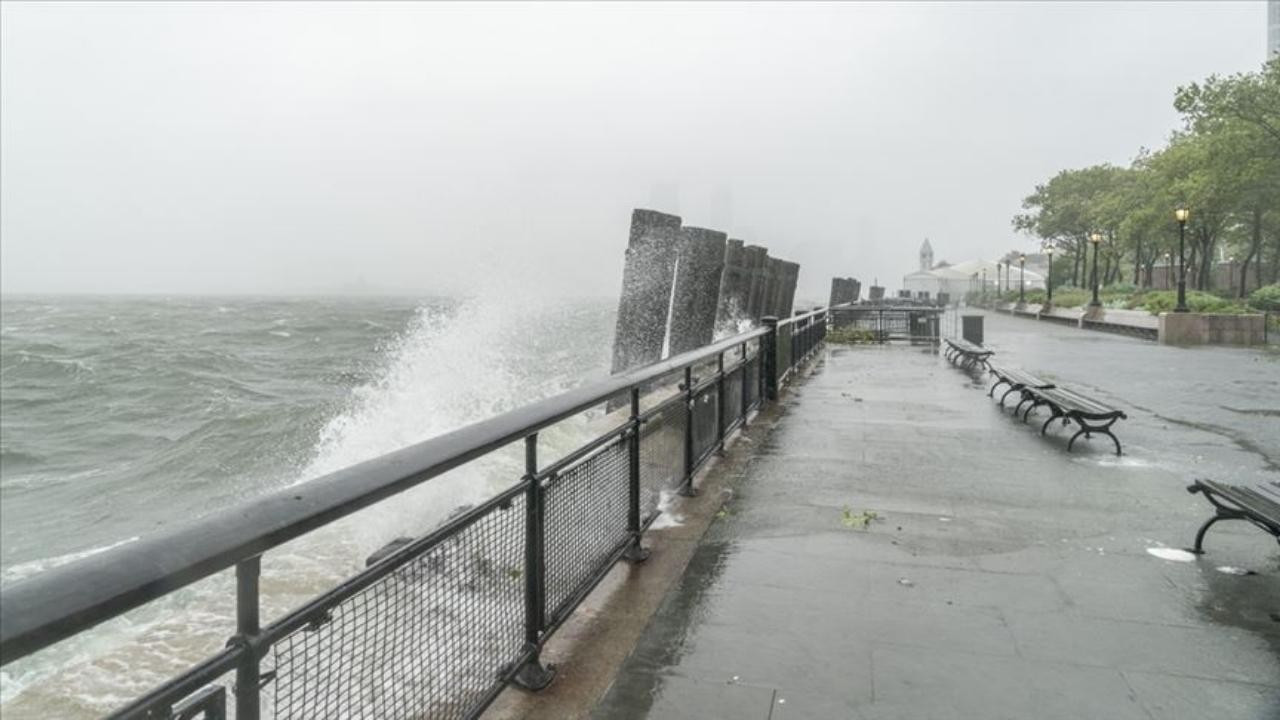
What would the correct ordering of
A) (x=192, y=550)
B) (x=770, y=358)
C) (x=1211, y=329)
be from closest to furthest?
1. (x=192, y=550)
2. (x=770, y=358)
3. (x=1211, y=329)

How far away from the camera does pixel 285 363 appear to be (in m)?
33.8

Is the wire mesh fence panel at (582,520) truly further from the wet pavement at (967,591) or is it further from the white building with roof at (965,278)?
the white building with roof at (965,278)

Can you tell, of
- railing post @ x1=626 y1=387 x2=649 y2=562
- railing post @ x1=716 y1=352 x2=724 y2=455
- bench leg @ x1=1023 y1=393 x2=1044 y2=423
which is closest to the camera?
railing post @ x1=626 y1=387 x2=649 y2=562

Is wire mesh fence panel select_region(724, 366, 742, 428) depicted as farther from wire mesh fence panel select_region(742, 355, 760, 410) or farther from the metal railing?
the metal railing

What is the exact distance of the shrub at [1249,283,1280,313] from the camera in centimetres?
2994

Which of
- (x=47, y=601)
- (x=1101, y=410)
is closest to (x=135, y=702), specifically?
(x=47, y=601)

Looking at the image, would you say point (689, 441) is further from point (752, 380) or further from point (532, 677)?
point (752, 380)

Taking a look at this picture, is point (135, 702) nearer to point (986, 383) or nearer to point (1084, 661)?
point (1084, 661)

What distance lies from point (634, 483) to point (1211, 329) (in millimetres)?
24759

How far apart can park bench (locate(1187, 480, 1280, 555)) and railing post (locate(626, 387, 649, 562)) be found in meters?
3.25

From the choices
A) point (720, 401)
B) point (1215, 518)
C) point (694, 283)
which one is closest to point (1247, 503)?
point (1215, 518)

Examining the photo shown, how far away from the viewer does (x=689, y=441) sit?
586 cm

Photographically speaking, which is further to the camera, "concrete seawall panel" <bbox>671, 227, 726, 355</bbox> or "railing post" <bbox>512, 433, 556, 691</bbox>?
"concrete seawall panel" <bbox>671, 227, 726, 355</bbox>

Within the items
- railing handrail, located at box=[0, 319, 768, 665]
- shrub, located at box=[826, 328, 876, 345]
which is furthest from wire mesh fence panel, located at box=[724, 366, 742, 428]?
shrub, located at box=[826, 328, 876, 345]
